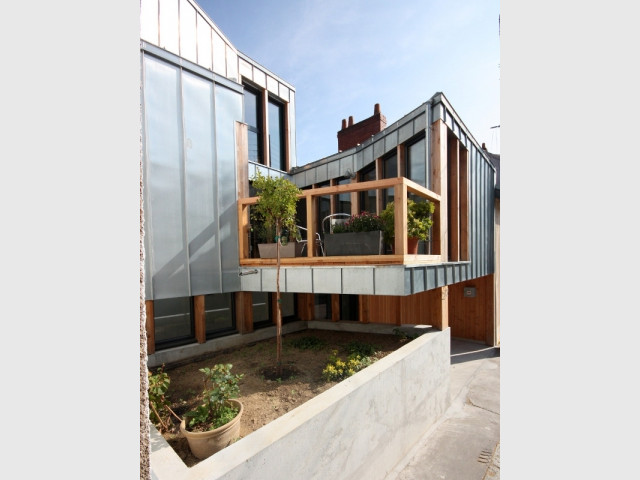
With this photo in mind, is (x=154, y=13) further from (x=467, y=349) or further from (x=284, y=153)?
(x=467, y=349)

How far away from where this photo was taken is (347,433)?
11.9 ft

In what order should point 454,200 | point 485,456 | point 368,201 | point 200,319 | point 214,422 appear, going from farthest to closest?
point 368,201, point 454,200, point 200,319, point 485,456, point 214,422

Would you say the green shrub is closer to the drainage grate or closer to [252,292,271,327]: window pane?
[252,292,271,327]: window pane

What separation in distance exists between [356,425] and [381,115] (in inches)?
429

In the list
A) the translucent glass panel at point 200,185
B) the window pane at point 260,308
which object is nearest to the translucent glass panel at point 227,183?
the translucent glass panel at point 200,185

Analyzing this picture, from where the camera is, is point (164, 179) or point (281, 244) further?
point (281, 244)

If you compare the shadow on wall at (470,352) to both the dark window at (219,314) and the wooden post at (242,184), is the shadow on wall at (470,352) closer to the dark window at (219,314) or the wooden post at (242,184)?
the dark window at (219,314)

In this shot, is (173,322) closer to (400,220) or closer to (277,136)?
(400,220)

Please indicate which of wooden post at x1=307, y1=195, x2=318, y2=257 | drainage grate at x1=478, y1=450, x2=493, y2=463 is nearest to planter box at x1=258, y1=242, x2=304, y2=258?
wooden post at x1=307, y1=195, x2=318, y2=257

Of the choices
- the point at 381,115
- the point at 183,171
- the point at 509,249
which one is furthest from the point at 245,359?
the point at 381,115

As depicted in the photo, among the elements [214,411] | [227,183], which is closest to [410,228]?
[227,183]

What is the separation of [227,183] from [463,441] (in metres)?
6.35

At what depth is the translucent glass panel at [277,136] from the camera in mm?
8969

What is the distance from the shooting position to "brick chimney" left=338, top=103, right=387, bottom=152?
1209cm
